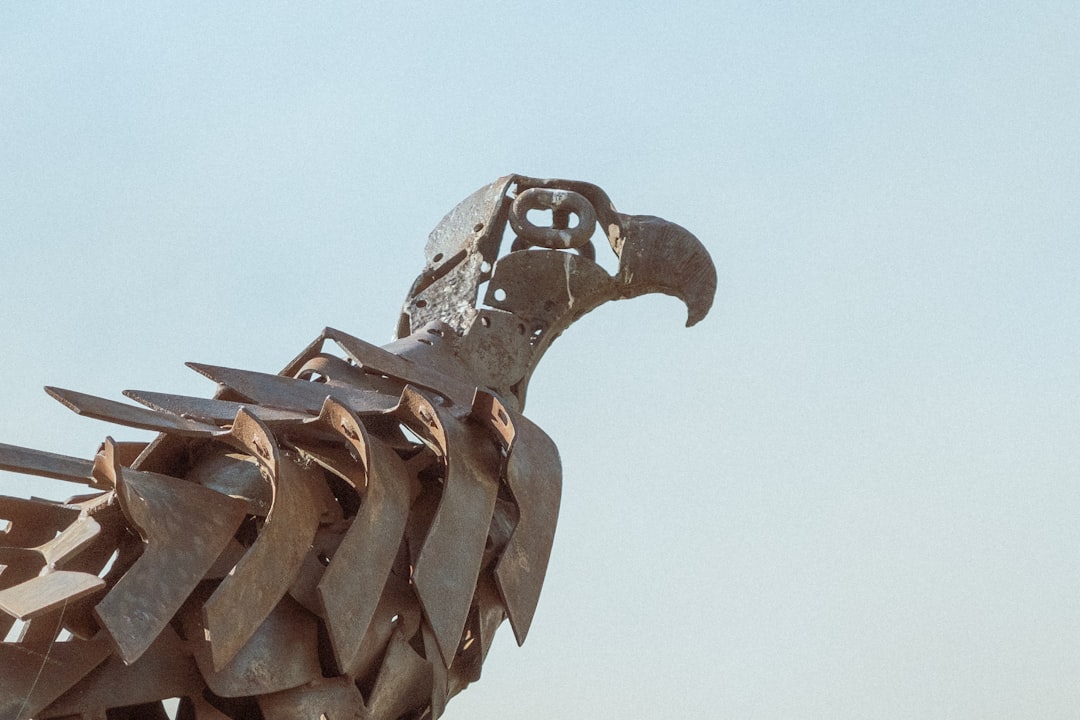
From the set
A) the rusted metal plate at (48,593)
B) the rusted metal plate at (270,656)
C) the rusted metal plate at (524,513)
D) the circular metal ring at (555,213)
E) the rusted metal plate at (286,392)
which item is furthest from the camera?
the circular metal ring at (555,213)

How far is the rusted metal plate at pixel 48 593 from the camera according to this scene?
2.75 metres

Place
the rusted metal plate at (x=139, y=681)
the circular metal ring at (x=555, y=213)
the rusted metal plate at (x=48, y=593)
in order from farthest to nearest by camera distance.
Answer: the circular metal ring at (x=555, y=213) → the rusted metal plate at (x=139, y=681) → the rusted metal plate at (x=48, y=593)

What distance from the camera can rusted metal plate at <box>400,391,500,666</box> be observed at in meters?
3.23

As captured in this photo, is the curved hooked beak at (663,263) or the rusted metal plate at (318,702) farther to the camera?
the curved hooked beak at (663,263)

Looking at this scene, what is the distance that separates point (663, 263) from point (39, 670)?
7.44ft

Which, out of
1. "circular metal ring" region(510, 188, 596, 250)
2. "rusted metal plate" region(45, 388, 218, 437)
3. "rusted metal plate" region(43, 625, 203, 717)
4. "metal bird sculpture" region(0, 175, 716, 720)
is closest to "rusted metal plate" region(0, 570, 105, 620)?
"metal bird sculpture" region(0, 175, 716, 720)

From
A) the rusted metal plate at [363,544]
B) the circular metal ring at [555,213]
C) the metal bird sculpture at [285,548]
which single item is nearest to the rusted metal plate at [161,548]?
the metal bird sculpture at [285,548]

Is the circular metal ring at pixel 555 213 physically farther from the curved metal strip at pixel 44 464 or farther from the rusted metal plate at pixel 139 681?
the rusted metal plate at pixel 139 681

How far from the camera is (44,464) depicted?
3.38m

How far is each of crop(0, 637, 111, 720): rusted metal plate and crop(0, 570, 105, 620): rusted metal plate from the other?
0.10m

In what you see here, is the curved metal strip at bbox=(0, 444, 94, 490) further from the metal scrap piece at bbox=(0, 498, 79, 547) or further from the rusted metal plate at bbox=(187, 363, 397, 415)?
the rusted metal plate at bbox=(187, 363, 397, 415)

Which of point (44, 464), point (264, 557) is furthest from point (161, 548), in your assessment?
point (44, 464)

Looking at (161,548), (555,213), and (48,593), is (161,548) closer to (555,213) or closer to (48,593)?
(48,593)

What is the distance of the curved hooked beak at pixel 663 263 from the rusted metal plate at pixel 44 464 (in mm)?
1713
